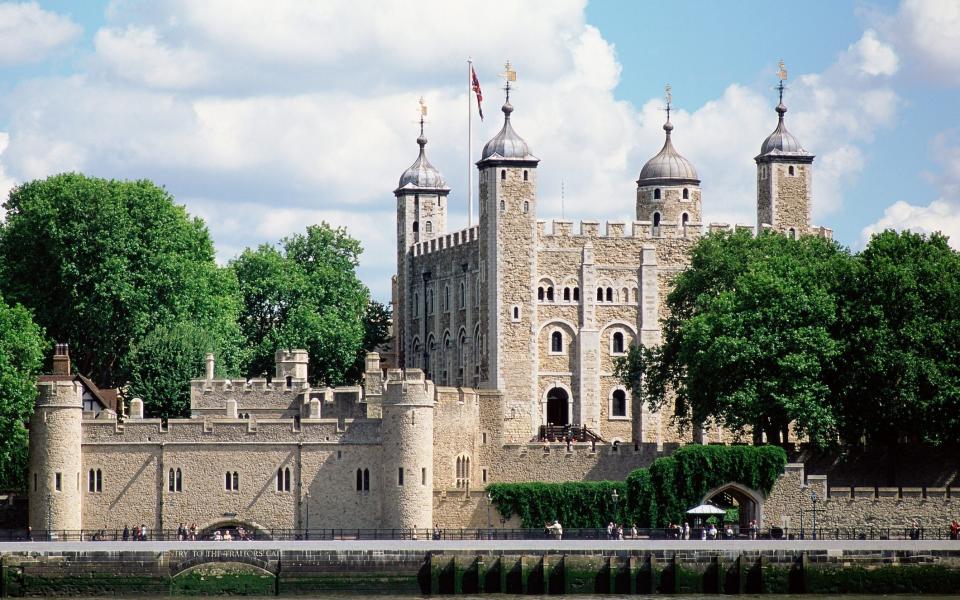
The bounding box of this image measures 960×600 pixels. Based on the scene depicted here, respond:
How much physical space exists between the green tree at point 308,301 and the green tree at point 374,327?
76 cm

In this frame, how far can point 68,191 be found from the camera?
97.0 metres

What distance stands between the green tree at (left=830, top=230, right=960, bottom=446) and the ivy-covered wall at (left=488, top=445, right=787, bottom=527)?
4117mm

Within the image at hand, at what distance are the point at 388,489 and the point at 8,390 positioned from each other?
12.1 meters

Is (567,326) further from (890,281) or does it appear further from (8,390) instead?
(8,390)

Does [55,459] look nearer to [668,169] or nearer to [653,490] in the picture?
[653,490]

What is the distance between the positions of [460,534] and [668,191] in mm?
33083

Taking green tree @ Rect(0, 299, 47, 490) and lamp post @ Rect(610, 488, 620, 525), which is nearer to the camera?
green tree @ Rect(0, 299, 47, 490)

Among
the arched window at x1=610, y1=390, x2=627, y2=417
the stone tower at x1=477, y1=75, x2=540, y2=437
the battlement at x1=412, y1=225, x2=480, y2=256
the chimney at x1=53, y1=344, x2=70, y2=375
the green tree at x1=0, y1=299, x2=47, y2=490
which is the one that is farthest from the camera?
the battlement at x1=412, y1=225, x2=480, y2=256

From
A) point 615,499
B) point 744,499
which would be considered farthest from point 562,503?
point 744,499

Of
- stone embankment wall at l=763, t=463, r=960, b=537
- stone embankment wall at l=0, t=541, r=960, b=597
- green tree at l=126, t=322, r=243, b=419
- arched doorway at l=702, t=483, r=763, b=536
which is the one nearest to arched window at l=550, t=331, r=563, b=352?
green tree at l=126, t=322, r=243, b=419

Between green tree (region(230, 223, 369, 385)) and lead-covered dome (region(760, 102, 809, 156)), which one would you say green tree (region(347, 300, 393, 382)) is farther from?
lead-covered dome (region(760, 102, 809, 156))

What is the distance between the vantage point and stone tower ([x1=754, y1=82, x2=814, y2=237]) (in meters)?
103

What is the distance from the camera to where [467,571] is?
68.6 metres

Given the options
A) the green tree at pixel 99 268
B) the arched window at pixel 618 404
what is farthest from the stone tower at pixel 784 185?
the green tree at pixel 99 268
